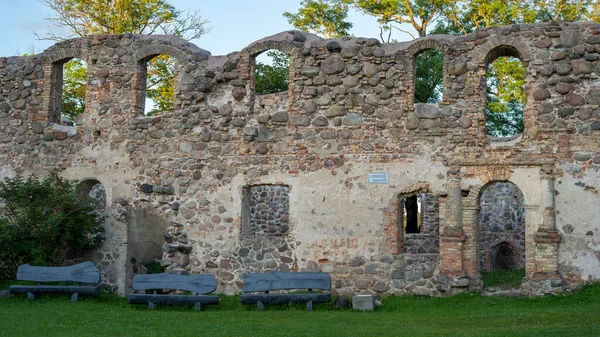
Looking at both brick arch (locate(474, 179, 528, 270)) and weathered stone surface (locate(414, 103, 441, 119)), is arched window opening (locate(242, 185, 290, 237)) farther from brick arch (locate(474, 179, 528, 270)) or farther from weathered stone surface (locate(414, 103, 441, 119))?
weathered stone surface (locate(414, 103, 441, 119))

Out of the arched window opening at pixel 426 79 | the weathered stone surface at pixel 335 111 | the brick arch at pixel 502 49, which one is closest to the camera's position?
the brick arch at pixel 502 49

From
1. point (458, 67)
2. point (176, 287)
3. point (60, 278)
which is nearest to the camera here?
point (176, 287)

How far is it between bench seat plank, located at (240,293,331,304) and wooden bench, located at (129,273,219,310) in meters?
0.57

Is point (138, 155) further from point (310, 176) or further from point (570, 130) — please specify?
point (570, 130)

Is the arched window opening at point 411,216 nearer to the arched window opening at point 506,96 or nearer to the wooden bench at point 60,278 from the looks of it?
the arched window opening at point 506,96

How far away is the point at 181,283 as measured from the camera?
563 inches

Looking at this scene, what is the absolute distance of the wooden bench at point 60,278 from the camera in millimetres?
14922

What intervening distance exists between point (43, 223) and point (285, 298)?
571cm

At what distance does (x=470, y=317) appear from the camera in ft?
41.5

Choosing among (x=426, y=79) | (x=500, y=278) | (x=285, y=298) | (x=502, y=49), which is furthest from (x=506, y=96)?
(x=285, y=298)

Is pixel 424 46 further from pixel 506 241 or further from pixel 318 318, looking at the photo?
pixel 506 241

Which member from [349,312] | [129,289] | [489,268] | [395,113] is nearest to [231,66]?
[395,113]

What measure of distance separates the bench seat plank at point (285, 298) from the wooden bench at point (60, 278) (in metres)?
3.13

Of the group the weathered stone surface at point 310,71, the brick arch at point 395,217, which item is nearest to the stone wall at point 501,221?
the brick arch at point 395,217
